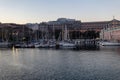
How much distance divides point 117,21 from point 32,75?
120406mm

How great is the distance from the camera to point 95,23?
155 metres

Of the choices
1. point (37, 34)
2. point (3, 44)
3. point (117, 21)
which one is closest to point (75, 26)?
point (117, 21)

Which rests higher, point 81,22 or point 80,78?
point 81,22

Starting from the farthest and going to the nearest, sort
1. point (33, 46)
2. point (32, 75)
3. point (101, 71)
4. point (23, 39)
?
point (23, 39) < point (33, 46) < point (101, 71) < point (32, 75)

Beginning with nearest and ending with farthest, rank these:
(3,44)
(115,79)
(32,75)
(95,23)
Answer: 1. (115,79)
2. (32,75)
3. (3,44)
4. (95,23)

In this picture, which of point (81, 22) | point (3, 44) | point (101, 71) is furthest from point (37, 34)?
point (101, 71)

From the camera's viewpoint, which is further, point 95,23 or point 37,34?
point 95,23

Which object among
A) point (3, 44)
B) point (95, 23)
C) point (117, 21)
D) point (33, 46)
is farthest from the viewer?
point (95, 23)

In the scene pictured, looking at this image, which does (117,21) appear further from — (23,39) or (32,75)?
(32,75)

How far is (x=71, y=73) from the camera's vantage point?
23547 millimetres

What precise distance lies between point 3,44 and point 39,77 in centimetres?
6091

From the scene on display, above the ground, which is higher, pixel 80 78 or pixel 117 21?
pixel 117 21

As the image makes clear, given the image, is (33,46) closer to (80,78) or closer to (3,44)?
(3,44)

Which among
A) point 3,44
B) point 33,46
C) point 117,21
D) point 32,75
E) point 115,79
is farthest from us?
point 117,21
